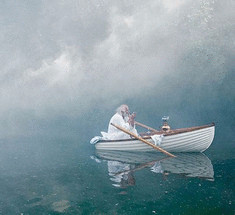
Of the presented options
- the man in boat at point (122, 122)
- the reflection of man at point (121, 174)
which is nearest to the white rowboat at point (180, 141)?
the man in boat at point (122, 122)

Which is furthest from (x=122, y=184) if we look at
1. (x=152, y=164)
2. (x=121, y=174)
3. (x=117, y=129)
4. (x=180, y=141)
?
(x=117, y=129)

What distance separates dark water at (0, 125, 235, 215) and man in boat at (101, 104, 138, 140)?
140cm

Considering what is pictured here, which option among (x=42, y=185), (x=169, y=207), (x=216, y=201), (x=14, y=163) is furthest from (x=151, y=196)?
(x=14, y=163)

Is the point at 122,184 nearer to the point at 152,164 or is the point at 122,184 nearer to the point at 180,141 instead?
the point at 152,164

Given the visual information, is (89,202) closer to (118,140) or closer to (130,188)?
(130,188)

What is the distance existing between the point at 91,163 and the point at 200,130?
734 cm

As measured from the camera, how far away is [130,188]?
1027 cm

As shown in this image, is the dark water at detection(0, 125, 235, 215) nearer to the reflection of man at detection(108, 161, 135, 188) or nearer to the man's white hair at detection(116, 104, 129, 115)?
the reflection of man at detection(108, 161, 135, 188)

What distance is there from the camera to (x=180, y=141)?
596 inches

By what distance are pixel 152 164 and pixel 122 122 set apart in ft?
12.9

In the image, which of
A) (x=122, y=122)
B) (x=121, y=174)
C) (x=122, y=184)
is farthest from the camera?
(x=122, y=122)

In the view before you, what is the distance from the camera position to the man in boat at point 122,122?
1642 cm

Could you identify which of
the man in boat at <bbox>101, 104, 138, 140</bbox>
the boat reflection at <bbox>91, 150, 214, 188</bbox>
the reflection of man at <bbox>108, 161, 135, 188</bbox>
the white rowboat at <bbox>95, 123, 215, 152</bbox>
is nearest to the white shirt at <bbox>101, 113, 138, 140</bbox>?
the man in boat at <bbox>101, 104, 138, 140</bbox>

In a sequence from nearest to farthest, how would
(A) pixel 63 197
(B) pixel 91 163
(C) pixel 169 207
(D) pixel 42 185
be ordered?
(C) pixel 169 207, (A) pixel 63 197, (D) pixel 42 185, (B) pixel 91 163
